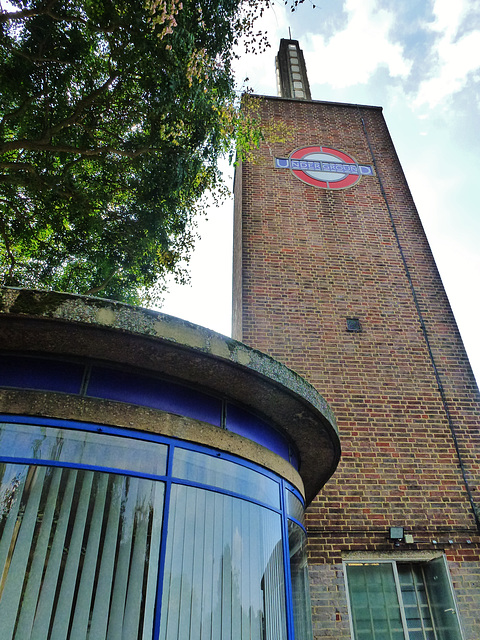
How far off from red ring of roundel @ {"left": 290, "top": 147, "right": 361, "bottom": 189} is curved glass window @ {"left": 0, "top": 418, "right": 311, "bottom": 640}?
848 cm

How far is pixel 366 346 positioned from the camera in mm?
8398

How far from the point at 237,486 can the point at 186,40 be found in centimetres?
689

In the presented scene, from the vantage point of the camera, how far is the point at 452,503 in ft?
22.7

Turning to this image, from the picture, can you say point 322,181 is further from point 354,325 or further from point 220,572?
point 220,572

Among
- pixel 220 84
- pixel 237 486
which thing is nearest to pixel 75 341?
pixel 237 486

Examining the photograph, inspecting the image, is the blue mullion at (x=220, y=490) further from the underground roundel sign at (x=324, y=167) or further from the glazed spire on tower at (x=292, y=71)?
the glazed spire on tower at (x=292, y=71)

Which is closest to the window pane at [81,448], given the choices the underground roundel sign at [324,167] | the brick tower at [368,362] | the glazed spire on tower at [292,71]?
the brick tower at [368,362]

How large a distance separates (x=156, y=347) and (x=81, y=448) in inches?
35.9

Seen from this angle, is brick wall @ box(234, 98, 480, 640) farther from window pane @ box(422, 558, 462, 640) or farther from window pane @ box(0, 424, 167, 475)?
window pane @ box(0, 424, 167, 475)

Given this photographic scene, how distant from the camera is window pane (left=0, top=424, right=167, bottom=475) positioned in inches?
124

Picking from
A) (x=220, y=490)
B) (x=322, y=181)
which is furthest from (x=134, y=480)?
(x=322, y=181)

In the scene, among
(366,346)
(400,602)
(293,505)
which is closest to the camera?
(293,505)

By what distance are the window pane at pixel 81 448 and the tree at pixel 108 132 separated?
551 centimetres

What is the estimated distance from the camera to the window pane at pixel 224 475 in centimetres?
360
